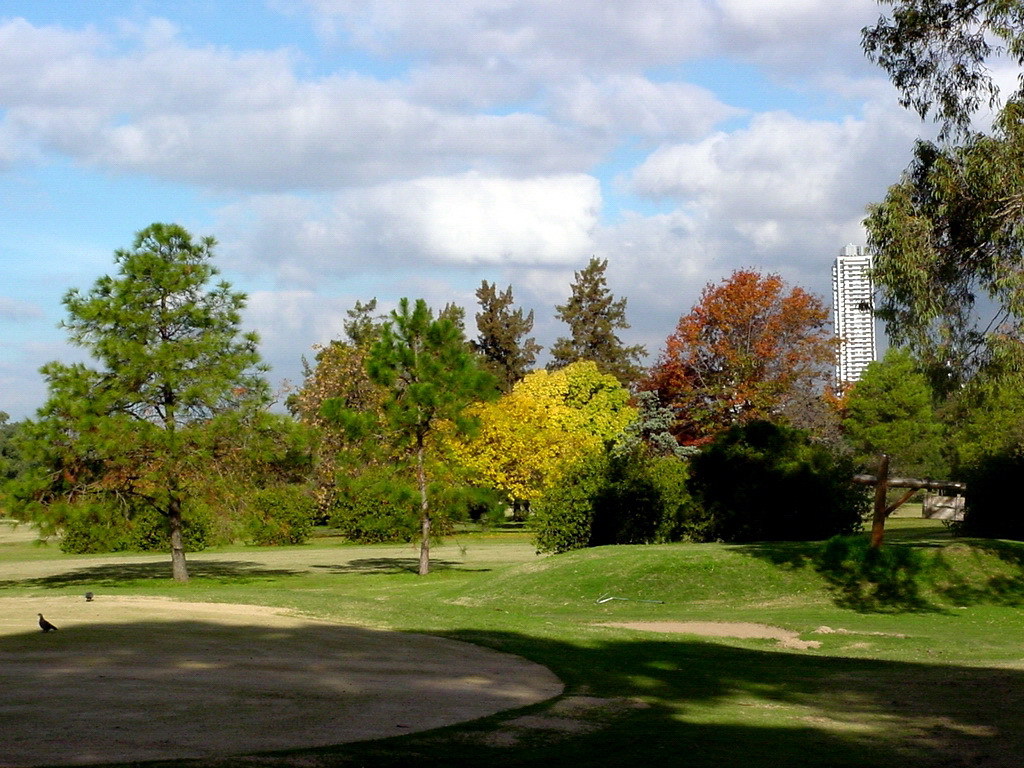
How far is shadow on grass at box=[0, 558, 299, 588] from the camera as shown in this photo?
35.2m

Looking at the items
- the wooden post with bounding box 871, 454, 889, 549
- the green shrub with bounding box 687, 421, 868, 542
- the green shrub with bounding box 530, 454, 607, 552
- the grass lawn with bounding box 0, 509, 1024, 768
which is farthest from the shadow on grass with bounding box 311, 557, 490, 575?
the wooden post with bounding box 871, 454, 889, 549

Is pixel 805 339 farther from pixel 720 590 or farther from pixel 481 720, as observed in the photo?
pixel 481 720

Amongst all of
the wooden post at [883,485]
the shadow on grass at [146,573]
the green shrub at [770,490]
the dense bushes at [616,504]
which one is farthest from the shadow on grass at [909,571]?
the shadow on grass at [146,573]

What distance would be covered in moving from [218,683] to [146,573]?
98.1 feet

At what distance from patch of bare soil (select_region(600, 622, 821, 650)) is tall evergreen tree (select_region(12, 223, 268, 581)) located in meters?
15.6

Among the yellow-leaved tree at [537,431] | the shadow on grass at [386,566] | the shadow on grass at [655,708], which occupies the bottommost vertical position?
the shadow on grass at [386,566]

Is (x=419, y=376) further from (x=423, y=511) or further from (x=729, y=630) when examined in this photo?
(x=729, y=630)

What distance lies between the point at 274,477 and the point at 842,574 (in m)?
15.8

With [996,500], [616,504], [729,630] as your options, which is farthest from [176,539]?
[996,500]

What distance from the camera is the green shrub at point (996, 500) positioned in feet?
129

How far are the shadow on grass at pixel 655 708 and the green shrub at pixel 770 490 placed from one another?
18610mm

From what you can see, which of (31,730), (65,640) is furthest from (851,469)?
(31,730)

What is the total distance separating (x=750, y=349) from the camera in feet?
214

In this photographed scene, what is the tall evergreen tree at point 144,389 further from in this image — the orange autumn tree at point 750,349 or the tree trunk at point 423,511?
the orange autumn tree at point 750,349
